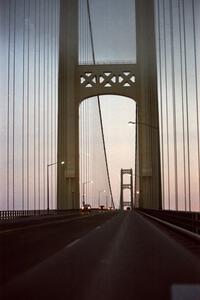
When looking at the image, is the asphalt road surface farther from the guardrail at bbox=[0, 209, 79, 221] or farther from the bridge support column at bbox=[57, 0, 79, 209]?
the bridge support column at bbox=[57, 0, 79, 209]

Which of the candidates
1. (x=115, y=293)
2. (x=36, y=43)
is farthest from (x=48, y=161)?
(x=115, y=293)

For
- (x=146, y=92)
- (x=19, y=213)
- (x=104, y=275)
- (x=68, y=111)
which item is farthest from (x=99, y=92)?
(x=104, y=275)

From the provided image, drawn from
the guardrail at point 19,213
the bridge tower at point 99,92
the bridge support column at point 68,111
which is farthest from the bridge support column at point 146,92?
the guardrail at point 19,213

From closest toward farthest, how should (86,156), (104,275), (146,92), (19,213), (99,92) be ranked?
(104,275) → (19,213) → (146,92) → (99,92) → (86,156)

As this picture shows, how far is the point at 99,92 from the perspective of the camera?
56.8m

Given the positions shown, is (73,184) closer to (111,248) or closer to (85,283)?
(111,248)

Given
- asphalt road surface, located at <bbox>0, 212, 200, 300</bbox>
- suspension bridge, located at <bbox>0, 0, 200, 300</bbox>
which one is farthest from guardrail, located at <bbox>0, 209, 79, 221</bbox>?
asphalt road surface, located at <bbox>0, 212, 200, 300</bbox>

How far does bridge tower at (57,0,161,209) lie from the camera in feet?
173

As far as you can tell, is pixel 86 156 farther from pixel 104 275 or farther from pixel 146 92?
pixel 104 275

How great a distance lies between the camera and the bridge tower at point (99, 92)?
52.8 metres

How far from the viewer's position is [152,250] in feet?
44.0

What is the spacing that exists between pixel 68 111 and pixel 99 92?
3498 mm

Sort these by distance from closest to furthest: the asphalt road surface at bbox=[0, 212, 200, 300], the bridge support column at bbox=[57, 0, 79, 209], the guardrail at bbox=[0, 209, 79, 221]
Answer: the asphalt road surface at bbox=[0, 212, 200, 300] < the guardrail at bbox=[0, 209, 79, 221] < the bridge support column at bbox=[57, 0, 79, 209]

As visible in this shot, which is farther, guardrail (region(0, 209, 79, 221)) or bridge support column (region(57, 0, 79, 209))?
bridge support column (region(57, 0, 79, 209))
